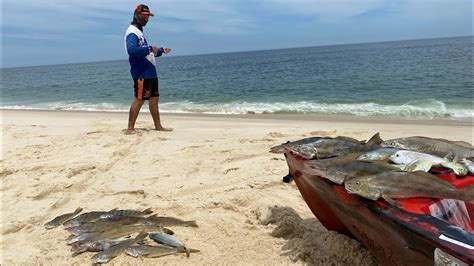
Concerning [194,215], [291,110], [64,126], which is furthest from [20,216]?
→ [291,110]

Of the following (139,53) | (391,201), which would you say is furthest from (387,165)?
(139,53)

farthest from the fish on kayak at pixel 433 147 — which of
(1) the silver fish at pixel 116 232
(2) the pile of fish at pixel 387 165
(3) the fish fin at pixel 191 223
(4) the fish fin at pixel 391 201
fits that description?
(1) the silver fish at pixel 116 232

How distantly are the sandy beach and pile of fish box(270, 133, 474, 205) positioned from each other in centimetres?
61

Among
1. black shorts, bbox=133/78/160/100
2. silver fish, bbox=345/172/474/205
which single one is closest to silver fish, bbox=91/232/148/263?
silver fish, bbox=345/172/474/205

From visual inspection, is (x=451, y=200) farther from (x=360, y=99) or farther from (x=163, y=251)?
(x=360, y=99)

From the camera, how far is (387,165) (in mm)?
2277

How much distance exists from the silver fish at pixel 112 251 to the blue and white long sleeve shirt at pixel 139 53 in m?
3.87

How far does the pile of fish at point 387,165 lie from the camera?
6.61ft

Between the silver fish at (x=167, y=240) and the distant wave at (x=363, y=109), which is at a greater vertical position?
the silver fish at (x=167, y=240)

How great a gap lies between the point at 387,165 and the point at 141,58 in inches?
198

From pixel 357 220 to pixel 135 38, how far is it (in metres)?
5.15

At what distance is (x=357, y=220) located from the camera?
2115 mm

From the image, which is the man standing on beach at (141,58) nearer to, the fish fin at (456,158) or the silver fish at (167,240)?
the silver fish at (167,240)

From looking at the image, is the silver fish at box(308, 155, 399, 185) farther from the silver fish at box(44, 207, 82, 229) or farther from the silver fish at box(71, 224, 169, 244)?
the silver fish at box(44, 207, 82, 229)
